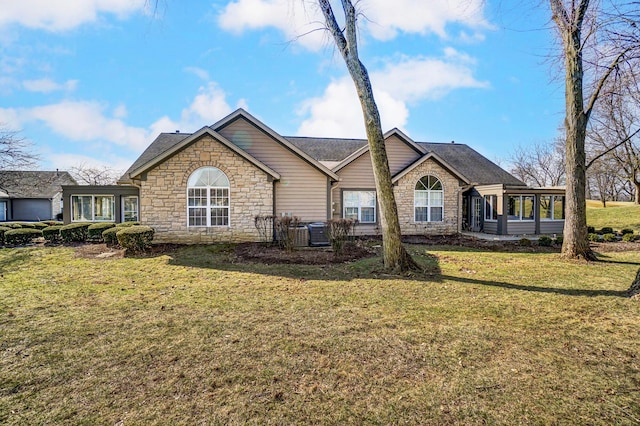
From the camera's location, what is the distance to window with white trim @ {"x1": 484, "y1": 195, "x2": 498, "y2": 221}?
18.2m

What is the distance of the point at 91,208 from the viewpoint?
19.6 metres

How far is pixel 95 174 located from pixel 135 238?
3705 centimetres

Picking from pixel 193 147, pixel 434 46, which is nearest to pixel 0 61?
pixel 193 147

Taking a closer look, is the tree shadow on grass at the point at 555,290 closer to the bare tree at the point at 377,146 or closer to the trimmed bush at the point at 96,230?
the bare tree at the point at 377,146

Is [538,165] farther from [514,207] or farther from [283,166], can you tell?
[283,166]

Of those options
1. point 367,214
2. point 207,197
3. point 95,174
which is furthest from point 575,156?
point 95,174

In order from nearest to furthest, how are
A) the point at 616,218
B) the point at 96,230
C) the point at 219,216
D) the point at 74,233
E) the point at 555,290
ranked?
the point at 555,290
the point at 219,216
the point at 96,230
the point at 74,233
the point at 616,218

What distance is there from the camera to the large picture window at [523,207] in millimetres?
18594

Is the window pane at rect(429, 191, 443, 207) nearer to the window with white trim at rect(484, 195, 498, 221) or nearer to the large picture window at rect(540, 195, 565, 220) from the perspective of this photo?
the window with white trim at rect(484, 195, 498, 221)

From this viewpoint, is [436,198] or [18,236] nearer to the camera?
[18,236]

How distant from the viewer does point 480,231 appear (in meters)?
19.4

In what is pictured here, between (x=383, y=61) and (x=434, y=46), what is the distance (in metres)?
1.85

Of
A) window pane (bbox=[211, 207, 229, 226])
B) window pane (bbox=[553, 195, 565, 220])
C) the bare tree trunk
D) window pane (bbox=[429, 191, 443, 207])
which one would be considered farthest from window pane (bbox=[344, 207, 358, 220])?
window pane (bbox=[553, 195, 565, 220])

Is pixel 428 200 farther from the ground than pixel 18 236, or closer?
farther from the ground
